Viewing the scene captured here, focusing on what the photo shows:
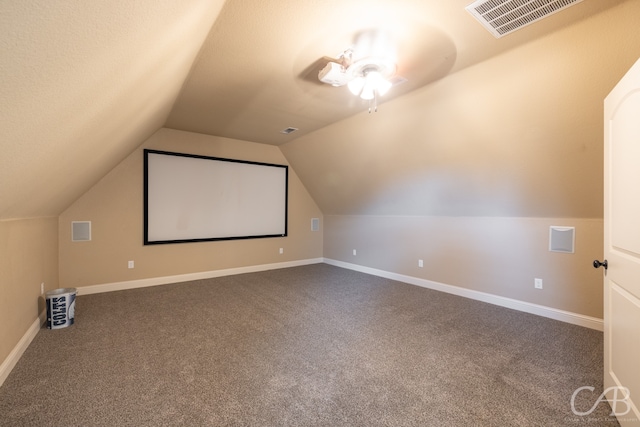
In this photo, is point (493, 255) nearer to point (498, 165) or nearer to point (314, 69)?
point (498, 165)

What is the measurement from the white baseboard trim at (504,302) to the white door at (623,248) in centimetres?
162

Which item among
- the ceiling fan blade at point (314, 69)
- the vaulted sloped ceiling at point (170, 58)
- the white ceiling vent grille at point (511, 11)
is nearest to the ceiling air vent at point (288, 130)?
the vaulted sloped ceiling at point (170, 58)

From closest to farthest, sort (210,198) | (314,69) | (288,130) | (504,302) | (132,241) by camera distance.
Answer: (314,69)
(504,302)
(132,241)
(288,130)
(210,198)

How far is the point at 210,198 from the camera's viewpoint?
17.8ft

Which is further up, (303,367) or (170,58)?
(170,58)

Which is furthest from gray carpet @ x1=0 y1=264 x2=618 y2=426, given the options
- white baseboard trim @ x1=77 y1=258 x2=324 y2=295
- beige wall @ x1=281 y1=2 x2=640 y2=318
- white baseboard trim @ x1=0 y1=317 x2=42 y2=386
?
beige wall @ x1=281 y1=2 x2=640 y2=318

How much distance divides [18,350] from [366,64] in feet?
12.4

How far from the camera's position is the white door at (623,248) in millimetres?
1576

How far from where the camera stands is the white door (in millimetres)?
1576

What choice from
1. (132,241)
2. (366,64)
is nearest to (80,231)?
(132,241)

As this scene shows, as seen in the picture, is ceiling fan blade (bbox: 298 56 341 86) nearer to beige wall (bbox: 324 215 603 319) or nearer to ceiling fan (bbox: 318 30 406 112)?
ceiling fan (bbox: 318 30 406 112)

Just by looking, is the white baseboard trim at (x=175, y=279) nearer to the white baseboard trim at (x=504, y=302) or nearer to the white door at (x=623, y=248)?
the white baseboard trim at (x=504, y=302)

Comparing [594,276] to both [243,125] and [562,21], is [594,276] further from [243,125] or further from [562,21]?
[243,125]

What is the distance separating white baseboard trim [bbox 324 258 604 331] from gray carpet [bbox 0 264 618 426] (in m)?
0.15
